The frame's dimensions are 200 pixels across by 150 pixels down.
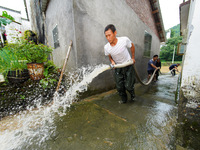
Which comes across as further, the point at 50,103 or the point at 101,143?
the point at 50,103

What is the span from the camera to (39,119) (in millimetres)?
1777

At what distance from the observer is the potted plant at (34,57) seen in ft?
8.04

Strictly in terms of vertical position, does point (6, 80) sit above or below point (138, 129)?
above

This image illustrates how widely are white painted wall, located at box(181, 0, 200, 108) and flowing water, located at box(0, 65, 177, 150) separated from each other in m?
0.57

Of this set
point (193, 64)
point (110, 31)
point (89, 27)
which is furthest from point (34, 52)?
point (193, 64)

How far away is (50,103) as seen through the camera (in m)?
2.46

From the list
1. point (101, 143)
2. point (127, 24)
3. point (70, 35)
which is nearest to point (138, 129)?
point (101, 143)

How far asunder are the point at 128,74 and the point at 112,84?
158cm

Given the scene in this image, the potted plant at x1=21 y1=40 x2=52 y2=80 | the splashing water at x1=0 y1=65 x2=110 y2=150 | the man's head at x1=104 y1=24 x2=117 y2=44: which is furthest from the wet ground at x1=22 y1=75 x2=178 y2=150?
the man's head at x1=104 y1=24 x2=117 y2=44

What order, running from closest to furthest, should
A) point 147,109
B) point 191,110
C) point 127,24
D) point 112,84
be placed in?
point 191,110
point 147,109
point 112,84
point 127,24

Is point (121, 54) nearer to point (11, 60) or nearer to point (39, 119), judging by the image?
point (39, 119)

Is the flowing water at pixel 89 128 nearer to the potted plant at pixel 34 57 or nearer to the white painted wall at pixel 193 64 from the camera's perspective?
the white painted wall at pixel 193 64

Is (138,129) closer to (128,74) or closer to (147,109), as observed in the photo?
(147,109)

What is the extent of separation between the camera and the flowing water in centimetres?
118
